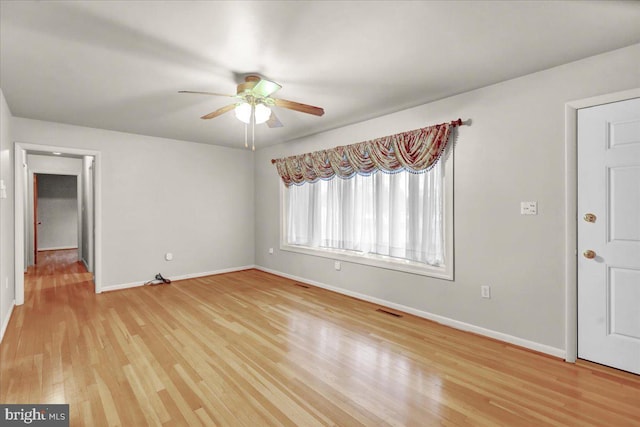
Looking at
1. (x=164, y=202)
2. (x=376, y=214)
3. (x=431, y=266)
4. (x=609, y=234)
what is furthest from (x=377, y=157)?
(x=164, y=202)

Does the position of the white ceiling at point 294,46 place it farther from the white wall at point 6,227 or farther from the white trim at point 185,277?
the white trim at point 185,277

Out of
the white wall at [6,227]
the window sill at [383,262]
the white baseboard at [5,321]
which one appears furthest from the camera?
the window sill at [383,262]

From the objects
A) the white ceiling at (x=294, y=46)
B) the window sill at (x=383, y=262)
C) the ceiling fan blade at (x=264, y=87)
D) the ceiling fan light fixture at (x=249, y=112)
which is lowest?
the window sill at (x=383, y=262)

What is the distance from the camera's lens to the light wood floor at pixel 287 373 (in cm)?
187

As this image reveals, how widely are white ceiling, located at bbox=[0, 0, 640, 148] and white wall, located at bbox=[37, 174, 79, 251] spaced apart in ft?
22.4

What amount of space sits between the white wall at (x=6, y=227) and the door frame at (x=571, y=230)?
5111 millimetres

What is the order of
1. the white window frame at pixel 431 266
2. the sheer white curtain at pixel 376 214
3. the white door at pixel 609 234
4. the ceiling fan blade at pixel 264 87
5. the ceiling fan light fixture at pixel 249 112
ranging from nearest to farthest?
the white door at pixel 609 234, the ceiling fan blade at pixel 264 87, the ceiling fan light fixture at pixel 249 112, the white window frame at pixel 431 266, the sheer white curtain at pixel 376 214

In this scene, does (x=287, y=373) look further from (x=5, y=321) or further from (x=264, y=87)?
(x=5, y=321)

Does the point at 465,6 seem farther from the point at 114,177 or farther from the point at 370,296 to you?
the point at 114,177

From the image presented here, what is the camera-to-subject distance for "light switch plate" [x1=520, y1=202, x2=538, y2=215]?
107 inches

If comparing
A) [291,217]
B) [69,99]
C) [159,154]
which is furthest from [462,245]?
[159,154]

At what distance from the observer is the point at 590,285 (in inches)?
96.9

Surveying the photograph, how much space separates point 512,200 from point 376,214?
1.61m

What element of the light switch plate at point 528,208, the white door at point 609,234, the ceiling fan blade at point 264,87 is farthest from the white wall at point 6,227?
the white door at point 609,234
